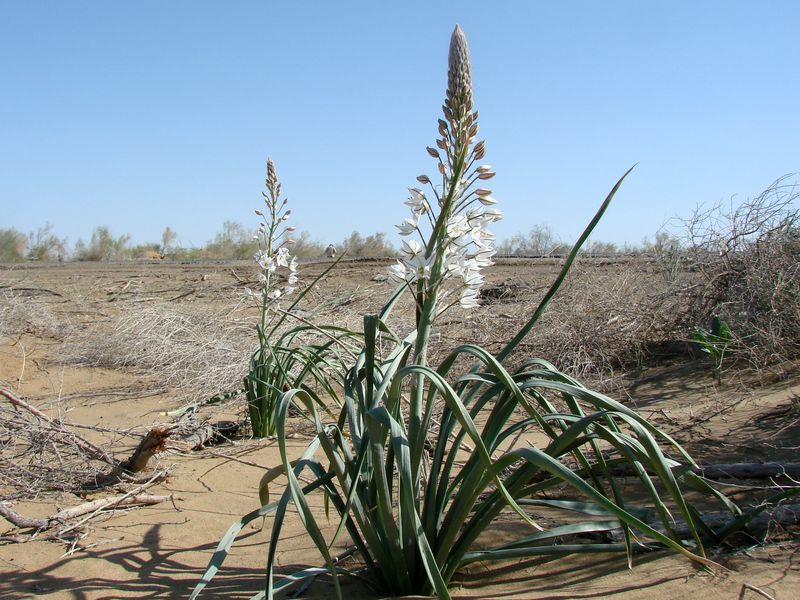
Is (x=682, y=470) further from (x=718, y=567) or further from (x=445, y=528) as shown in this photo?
(x=445, y=528)

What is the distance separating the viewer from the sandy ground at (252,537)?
262cm

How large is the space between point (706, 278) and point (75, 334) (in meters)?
8.45

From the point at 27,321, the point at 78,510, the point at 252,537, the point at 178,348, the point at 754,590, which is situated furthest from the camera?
the point at 27,321

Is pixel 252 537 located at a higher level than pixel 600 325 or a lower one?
lower

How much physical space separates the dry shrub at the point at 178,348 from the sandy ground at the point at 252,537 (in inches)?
13.2

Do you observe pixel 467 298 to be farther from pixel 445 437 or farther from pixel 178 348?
pixel 178 348

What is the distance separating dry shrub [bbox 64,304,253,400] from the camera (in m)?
7.49

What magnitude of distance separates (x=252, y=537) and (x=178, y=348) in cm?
543

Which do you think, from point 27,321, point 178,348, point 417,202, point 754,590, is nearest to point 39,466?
point 417,202

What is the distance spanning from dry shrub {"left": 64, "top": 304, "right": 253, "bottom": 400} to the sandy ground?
0.33 metres

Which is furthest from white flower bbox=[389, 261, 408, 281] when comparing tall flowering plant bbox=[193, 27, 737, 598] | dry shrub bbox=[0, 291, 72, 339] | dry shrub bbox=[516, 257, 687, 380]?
dry shrub bbox=[0, 291, 72, 339]

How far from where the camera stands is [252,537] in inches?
134

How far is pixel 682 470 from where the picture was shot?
2539 mm

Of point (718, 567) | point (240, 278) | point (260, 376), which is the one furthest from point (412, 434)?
point (240, 278)
